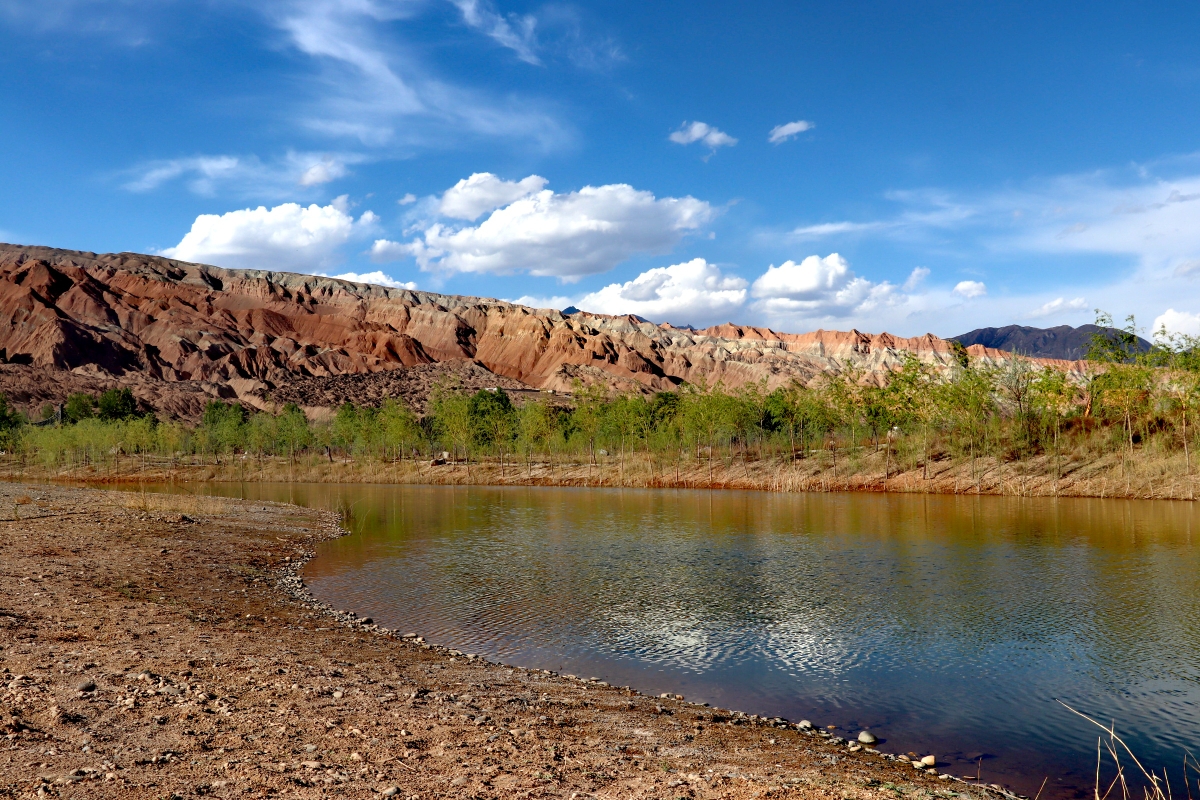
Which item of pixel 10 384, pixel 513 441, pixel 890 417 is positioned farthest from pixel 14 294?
pixel 890 417

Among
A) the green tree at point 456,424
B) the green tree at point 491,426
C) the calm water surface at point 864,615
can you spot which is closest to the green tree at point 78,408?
the green tree at point 456,424

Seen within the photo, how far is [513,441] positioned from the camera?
8119 centimetres

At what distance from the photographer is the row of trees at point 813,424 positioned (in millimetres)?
47250

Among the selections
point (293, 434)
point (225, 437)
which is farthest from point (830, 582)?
point (225, 437)

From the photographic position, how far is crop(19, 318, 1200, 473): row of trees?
47250mm

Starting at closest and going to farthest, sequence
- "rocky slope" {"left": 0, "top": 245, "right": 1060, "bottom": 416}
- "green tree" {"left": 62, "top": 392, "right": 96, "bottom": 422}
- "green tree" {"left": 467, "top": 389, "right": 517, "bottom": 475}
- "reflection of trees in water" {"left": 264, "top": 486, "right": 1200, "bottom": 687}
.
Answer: "reflection of trees in water" {"left": 264, "top": 486, "right": 1200, "bottom": 687}
"green tree" {"left": 467, "top": 389, "right": 517, "bottom": 475}
"green tree" {"left": 62, "top": 392, "right": 96, "bottom": 422}
"rocky slope" {"left": 0, "top": 245, "right": 1060, "bottom": 416}

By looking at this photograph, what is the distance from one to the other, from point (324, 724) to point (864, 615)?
11151mm

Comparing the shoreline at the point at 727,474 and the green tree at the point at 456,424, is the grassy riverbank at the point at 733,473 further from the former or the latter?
the green tree at the point at 456,424

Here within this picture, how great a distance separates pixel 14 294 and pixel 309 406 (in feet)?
218

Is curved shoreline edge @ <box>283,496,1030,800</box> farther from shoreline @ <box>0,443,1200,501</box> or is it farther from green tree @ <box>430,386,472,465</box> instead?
green tree @ <box>430,386,472,465</box>

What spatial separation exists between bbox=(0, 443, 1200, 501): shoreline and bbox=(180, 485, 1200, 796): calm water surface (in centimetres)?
1317

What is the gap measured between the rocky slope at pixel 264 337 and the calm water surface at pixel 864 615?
351 feet

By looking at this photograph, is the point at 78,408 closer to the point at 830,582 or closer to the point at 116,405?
the point at 116,405

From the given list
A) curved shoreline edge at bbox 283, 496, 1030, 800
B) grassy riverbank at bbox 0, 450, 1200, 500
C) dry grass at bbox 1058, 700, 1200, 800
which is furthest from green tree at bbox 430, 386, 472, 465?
dry grass at bbox 1058, 700, 1200, 800
